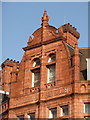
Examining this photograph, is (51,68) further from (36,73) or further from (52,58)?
(36,73)

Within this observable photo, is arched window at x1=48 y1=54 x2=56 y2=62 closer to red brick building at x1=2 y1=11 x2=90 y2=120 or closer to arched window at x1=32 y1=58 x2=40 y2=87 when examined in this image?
red brick building at x1=2 y1=11 x2=90 y2=120

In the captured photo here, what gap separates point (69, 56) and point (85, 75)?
2.18 meters

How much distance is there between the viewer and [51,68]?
43.6 metres

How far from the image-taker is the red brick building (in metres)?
40.4

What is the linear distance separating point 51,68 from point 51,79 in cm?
105

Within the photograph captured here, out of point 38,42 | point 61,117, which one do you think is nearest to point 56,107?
point 61,117

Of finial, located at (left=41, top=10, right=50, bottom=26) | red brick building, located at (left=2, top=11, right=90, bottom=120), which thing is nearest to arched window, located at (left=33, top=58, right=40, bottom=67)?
red brick building, located at (left=2, top=11, right=90, bottom=120)

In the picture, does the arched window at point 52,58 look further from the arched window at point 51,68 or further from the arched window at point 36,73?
the arched window at point 36,73

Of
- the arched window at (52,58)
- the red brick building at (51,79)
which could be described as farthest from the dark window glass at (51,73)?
the arched window at (52,58)

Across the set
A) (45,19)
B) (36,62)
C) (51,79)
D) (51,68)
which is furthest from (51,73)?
(45,19)

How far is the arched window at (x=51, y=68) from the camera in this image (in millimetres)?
43188

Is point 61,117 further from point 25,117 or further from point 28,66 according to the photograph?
point 28,66

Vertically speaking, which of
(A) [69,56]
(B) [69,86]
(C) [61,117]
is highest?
(A) [69,56]

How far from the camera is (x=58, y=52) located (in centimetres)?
4319
